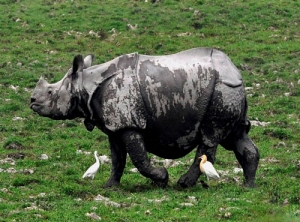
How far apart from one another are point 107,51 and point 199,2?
598 cm

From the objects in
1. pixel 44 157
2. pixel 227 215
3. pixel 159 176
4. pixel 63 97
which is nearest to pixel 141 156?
pixel 159 176

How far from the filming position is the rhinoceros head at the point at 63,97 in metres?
12.7

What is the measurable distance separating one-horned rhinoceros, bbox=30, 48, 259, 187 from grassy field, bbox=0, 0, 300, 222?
2.18 feet

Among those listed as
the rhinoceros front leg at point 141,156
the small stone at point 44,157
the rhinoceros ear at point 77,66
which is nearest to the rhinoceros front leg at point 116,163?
the rhinoceros front leg at point 141,156

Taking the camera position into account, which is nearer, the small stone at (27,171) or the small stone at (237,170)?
the small stone at (27,171)

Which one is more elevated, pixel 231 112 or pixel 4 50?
pixel 231 112

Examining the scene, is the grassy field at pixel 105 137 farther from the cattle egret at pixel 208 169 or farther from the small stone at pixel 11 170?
the cattle egret at pixel 208 169

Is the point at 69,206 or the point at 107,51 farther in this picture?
the point at 107,51

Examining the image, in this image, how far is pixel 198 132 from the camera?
41.0 ft

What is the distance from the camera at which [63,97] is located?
1270 cm

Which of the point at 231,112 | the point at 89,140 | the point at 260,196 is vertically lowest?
the point at 89,140

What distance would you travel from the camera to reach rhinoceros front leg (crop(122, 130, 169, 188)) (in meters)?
12.3

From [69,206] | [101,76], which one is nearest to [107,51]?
[101,76]

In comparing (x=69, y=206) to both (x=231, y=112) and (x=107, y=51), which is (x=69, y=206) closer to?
(x=231, y=112)
